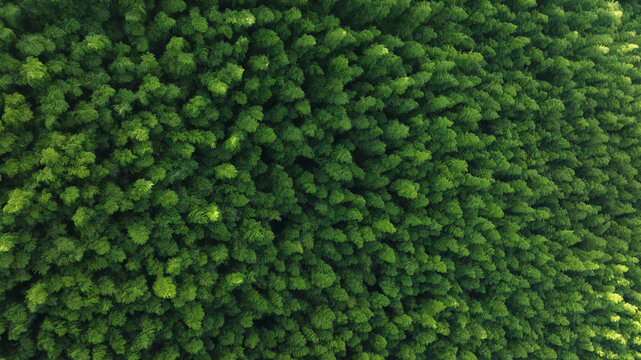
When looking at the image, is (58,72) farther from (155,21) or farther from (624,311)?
(624,311)

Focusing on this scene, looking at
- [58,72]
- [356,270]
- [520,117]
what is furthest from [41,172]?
[520,117]

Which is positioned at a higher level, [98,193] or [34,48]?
[34,48]

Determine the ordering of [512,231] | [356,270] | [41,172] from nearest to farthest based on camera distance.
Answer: [41,172] < [356,270] < [512,231]

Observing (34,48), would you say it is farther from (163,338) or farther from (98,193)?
(163,338)

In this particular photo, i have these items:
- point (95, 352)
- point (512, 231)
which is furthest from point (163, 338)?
point (512, 231)

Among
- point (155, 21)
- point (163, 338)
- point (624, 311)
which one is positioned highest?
point (155, 21)

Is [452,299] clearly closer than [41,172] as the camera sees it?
No

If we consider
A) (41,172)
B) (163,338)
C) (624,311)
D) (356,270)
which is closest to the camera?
(41,172)
